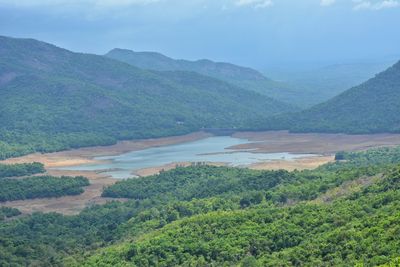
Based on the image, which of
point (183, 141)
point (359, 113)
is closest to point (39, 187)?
point (183, 141)

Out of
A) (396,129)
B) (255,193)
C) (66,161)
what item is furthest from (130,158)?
(255,193)

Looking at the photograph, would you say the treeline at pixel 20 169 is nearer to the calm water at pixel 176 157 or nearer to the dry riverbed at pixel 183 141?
the dry riverbed at pixel 183 141

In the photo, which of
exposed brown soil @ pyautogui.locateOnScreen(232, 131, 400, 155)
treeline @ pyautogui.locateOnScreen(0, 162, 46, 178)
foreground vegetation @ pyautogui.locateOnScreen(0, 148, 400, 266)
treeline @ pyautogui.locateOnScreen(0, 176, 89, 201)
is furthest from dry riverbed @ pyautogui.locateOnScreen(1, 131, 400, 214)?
foreground vegetation @ pyautogui.locateOnScreen(0, 148, 400, 266)

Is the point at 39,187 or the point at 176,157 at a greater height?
the point at 176,157

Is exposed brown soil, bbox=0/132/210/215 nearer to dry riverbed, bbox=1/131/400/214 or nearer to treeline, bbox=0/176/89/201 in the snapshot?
dry riverbed, bbox=1/131/400/214

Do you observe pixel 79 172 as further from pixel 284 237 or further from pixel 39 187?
pixel 284 237

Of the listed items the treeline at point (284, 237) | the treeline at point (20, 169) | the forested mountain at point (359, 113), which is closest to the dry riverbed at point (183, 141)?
the treeline at point (20, 169)
